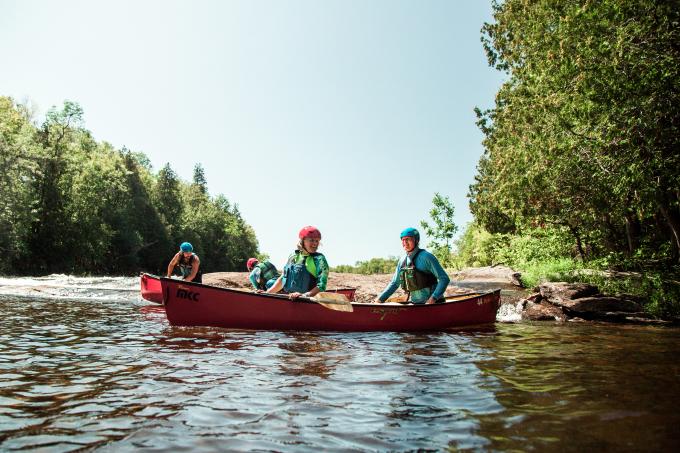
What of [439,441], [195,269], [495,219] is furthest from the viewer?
[495,219]

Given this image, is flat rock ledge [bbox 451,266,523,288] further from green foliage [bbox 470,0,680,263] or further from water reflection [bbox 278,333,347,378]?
water reflection [bbox 278,333,347,378]

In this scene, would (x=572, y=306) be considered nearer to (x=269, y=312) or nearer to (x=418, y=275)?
(x=418, y=275)

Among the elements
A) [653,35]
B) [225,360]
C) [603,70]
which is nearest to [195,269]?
[225,360]

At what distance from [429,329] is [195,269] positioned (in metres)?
6.86

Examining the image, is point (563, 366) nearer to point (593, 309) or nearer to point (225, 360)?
point (225, 360)

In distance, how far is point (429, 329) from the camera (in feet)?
30.9

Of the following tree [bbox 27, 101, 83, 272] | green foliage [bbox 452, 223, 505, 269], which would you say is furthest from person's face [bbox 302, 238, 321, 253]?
tree [bbox 27, 101, 83, 272]

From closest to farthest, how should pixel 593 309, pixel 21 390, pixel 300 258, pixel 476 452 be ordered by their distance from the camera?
pixel 476 452, pixel 21 390, pixel 300 258, pixel 593 309

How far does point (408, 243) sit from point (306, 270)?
2051 millimetres

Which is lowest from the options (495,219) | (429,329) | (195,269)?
(429,329)

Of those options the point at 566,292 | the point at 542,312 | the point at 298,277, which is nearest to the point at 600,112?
the point at 566,292

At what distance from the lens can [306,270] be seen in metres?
9.31

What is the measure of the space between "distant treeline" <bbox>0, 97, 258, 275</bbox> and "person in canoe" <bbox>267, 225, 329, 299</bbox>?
3089 centimetres

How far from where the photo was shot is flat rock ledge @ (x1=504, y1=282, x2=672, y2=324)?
36.3 ft
